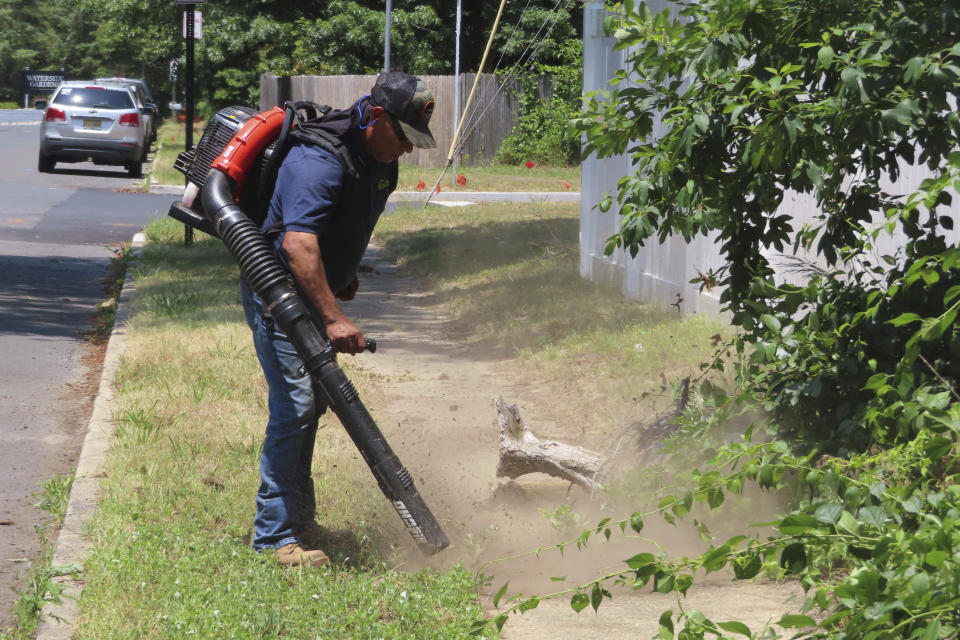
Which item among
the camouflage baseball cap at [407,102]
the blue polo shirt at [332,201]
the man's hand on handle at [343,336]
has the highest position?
the camouflage baseball cap at [407,102]

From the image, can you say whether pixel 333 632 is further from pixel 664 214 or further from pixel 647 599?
pixel 664 214

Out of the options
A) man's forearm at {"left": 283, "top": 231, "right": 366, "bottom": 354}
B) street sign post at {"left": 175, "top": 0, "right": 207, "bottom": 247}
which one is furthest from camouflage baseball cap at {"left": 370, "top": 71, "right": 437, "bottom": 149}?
street sign post at {"left": 175, "top": 0, "right": 207, "bottom": 247}

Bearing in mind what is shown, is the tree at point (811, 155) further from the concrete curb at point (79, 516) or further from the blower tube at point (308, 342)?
the concrete curb at point (79, 516)

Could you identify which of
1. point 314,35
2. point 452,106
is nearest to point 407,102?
point 452,106

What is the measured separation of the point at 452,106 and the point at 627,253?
1773 cm

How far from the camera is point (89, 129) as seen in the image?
2375 cm

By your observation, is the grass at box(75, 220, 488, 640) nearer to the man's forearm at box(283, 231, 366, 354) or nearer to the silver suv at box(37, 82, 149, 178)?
the man's forearm at box(283, 231, 366, 354)

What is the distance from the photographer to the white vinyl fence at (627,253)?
323 inches

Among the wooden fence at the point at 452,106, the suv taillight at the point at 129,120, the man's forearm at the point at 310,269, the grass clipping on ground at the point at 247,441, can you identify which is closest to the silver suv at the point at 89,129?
the suv taillight at the point at 129,120

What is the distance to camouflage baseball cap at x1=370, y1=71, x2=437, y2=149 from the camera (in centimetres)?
432

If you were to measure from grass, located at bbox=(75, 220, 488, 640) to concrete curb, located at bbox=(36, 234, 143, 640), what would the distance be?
0.21 feet

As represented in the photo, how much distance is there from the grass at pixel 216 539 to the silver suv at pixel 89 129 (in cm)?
1719

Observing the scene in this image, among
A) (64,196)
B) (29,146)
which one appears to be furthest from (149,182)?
(29,146)

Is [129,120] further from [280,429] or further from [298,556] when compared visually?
[298,556]
